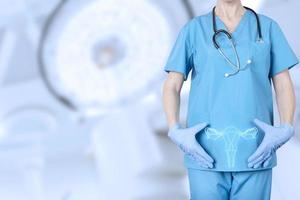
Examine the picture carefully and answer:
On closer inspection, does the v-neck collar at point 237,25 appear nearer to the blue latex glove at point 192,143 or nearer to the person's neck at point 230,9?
the person's neck at point 230,9

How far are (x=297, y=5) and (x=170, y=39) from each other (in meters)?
0.48

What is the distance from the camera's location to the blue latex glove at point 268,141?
0.80 m

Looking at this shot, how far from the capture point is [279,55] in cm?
87

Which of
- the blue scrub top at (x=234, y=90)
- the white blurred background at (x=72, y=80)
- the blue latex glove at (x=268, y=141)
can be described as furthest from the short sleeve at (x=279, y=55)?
the white blurred background at (x=72, y=80)

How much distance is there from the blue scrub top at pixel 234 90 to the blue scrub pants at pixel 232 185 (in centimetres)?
2

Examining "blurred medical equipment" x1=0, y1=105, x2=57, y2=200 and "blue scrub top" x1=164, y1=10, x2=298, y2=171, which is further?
"blurred medical equipment" x1=0, y1=105, x2=57, y2=200

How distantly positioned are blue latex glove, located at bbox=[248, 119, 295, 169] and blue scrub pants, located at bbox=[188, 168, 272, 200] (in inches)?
1.1

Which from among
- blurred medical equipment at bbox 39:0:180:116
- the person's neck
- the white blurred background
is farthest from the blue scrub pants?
blurred medical equipment at bbox 39:0:180:116

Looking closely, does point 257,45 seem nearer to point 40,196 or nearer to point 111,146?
point 111,146

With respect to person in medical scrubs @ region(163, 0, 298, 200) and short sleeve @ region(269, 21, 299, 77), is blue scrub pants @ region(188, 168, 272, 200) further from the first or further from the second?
short sleeve @ region(269, 21, 299, 77)

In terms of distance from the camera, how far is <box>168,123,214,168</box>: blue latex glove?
0.81m

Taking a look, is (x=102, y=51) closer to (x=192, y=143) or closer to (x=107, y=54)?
(x=107, y=54)

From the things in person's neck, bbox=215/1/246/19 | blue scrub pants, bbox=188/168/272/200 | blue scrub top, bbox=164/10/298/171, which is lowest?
blue scrub pants, bbox=188/168/272/200

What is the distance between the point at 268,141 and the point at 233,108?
0.27 feet
